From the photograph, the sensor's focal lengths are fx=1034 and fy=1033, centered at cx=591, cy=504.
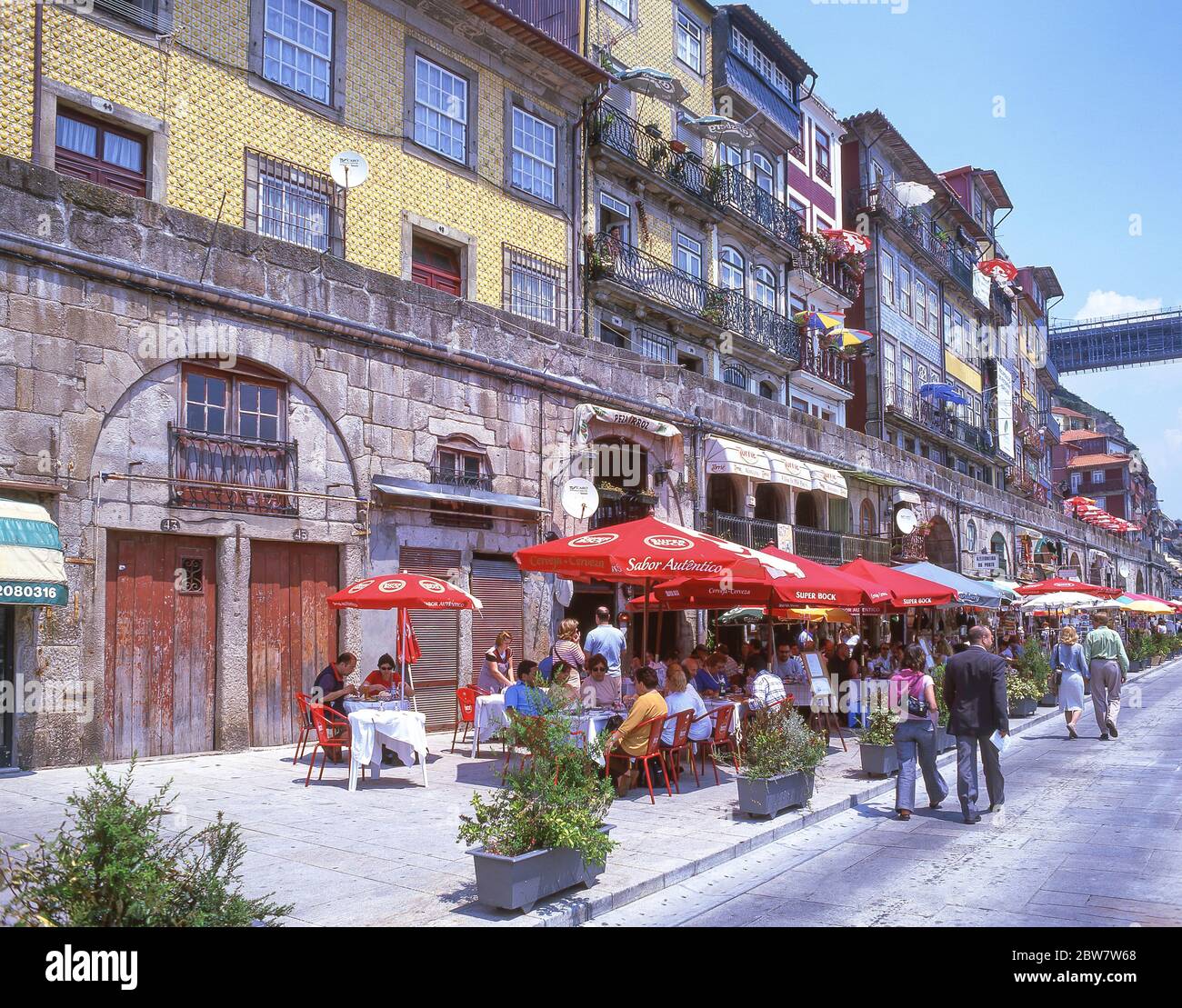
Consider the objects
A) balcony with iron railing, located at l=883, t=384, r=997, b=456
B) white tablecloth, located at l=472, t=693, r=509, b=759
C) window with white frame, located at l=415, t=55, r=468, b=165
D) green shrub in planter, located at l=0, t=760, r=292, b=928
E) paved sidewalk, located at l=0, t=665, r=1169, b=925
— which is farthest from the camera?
balcony with iron railing, located at l=883, t=384, r=997, b=456

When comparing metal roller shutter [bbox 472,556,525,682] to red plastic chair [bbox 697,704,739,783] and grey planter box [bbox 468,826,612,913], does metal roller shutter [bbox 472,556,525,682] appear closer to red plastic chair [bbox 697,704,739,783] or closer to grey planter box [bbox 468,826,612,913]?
red plastic chair [bbox 697,704,739,783]

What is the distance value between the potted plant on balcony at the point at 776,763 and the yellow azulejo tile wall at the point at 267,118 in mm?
10875

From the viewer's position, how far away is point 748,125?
97.3 feet

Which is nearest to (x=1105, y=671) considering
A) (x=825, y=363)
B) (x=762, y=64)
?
(x=825, y=363)

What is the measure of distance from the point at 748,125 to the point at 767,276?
4361 millimetres

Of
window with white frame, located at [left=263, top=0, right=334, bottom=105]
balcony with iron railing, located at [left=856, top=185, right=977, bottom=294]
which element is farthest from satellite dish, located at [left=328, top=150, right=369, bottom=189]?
balcony with iron railing, located at [left=856, top=185, right=977, bottom=294]

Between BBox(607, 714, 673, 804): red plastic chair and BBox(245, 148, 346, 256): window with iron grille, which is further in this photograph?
BBox(245, 148, 346, 256): window with iron grille

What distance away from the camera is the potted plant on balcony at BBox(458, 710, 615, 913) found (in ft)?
20.2

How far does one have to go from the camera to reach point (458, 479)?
1582cm

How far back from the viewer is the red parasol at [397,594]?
38.0 ft

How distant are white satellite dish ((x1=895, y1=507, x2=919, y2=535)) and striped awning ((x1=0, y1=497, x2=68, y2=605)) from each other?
2553cm

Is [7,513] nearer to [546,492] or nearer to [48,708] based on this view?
[48,708]

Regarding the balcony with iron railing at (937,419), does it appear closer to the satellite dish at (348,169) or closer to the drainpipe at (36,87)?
the satellite dish at (348,169)

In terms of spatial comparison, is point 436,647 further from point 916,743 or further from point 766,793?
point 916,743
